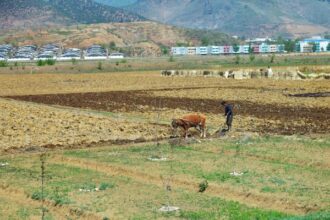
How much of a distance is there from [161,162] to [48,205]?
261 inches

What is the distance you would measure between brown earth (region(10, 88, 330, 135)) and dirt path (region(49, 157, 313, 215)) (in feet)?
37.6

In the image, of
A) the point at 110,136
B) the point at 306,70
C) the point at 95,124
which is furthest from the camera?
the point at 306,70

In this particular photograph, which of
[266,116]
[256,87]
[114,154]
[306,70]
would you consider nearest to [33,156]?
[114,154]

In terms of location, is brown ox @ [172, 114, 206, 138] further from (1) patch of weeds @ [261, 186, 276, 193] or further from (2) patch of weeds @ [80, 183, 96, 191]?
(1) patch of weeds @ [261, 186, 276, 193]

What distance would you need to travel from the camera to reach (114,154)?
26.0 meters

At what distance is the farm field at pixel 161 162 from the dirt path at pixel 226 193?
0.09 ft

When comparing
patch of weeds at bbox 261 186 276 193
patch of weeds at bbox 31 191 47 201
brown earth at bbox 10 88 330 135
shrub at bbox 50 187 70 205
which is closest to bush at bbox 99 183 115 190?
shrub at bbox 50 187 70 205

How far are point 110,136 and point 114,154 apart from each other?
18.4ft

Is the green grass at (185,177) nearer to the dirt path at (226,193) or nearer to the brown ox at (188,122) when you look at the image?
the dirt path at (226,193)

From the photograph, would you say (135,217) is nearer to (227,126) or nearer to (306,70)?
(227,126)

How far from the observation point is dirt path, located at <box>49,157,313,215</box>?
1694 centimetres

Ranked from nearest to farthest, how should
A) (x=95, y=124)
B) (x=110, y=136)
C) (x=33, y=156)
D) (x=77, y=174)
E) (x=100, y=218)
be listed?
1. (x=100, y=218)
2. (x=77, y=174)
3. (x=33, y=156)
4. (x=110, y=136)
5. (x=95, y=124)

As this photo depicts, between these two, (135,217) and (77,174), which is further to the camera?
(77,174)

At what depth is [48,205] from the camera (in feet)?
57.6
